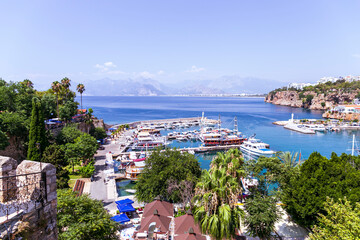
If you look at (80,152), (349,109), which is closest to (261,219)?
(80,152)

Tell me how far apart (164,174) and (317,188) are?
36.1 ft

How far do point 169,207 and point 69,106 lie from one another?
2951 centimetres

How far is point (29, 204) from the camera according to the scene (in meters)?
5.06

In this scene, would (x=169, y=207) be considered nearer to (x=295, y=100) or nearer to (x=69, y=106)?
(x=69, y=106)

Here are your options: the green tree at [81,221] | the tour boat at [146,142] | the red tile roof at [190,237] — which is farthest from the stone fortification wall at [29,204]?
the tour boat at [146,142]

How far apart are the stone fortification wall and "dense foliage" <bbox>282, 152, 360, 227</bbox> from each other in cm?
1372

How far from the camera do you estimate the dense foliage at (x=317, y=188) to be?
1311 centimetres

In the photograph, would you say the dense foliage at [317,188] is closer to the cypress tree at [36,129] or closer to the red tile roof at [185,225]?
the red tile roof at [185,225]

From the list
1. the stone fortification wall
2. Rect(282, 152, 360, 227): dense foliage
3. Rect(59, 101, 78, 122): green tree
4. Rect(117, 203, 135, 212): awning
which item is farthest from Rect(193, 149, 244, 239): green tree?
Rect(59, 101, 78, 122): green tree

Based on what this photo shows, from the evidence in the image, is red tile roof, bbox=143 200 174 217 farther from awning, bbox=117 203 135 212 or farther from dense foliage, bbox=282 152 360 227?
dense foliage, bbox=282 152 360 227

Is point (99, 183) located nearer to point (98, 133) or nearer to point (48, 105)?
point (48, 105)

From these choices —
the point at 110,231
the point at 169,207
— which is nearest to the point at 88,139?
the point at 169,207

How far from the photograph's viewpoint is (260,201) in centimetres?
1408

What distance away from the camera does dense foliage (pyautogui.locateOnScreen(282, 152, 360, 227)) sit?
43.0ft
